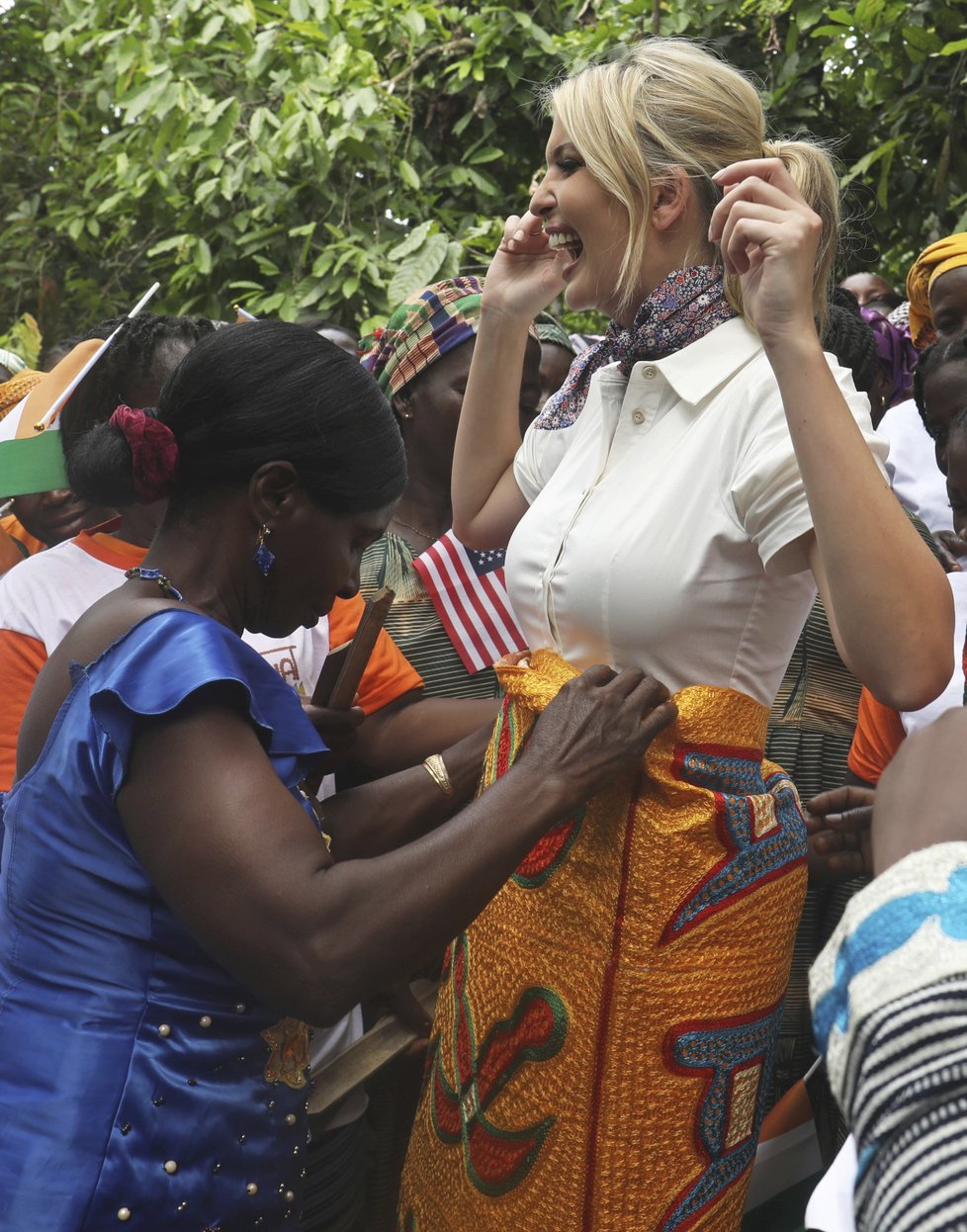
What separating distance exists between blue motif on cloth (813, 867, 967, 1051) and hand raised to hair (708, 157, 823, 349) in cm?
95

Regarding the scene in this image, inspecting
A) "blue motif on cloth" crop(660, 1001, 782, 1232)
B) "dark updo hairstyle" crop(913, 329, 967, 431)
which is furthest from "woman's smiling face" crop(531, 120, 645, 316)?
"dark updo hairstyle" crop(913, 329, 967, 431)

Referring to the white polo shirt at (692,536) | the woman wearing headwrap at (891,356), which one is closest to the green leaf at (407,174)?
the woman wearing headwrap at (891,356)

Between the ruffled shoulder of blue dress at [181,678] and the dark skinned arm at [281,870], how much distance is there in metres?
0.03

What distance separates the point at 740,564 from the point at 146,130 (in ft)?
18.4

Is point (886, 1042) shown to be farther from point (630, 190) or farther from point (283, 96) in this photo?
point (283, 96)

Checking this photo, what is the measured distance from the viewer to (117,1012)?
1587 millimetres

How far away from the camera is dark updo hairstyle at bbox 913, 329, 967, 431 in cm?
305

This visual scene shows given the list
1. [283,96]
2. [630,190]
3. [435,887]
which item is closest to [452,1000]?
[435,887]

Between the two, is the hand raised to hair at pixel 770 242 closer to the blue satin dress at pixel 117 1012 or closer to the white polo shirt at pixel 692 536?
the white polo shirt at pixel 692 536

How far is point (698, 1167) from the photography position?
179 centimetres

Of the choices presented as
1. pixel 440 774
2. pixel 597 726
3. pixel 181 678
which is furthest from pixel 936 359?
pixel 181 678

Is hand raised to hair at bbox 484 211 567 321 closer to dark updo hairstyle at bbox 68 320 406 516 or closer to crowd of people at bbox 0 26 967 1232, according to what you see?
crowd of people at bbox 0 26 967 1232

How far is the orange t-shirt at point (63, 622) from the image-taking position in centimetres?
237

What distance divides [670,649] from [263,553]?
0.57 m
